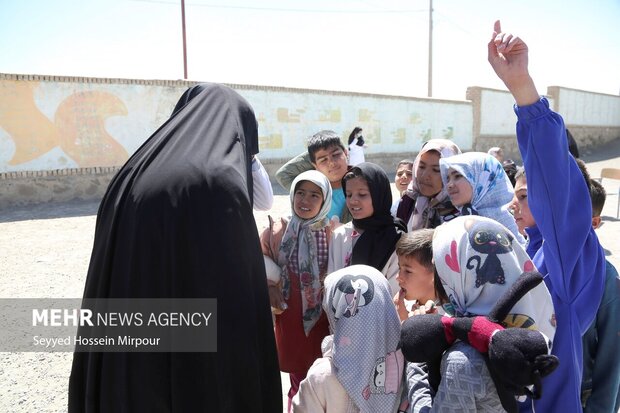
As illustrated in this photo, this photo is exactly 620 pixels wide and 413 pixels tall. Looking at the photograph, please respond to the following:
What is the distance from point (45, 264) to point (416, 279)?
4.68m

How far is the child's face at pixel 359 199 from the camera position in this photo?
6.95 feet

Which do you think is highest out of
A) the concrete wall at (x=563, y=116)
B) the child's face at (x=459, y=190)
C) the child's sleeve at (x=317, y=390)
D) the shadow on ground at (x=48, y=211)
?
the concrete wall at (x=563, y=116)

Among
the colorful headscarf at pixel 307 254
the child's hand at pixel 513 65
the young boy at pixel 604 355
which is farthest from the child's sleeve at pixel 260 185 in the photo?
the young boy at pixel 604 355

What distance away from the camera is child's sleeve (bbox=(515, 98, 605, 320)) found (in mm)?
1140

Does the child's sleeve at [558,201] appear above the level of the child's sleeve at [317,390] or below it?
above

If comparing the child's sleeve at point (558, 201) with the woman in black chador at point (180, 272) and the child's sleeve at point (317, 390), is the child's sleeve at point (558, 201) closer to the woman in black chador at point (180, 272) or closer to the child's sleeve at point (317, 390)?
the child's sleeve at point (317, 390)

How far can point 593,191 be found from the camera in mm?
1653

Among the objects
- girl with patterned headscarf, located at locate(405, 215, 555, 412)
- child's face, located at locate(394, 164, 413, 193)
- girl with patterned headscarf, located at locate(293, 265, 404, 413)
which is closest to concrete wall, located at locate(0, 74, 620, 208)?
child's face, located at locate(394, 164, 413, 193)

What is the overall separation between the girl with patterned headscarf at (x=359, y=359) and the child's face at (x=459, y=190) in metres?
0.75

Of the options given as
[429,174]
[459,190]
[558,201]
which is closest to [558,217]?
[558,201]

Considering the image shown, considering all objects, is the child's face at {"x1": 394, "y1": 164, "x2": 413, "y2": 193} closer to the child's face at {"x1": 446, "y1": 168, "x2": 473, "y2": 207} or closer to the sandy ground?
the child's face at {"x1": 446, "y1": 168, "x2": 473, "y2": 207}

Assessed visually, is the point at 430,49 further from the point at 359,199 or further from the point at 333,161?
the point at 359,199

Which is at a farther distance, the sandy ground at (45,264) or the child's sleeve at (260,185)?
the sandy ground at (45,264)

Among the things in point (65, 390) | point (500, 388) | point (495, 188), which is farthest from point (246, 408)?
point (65, 390)
